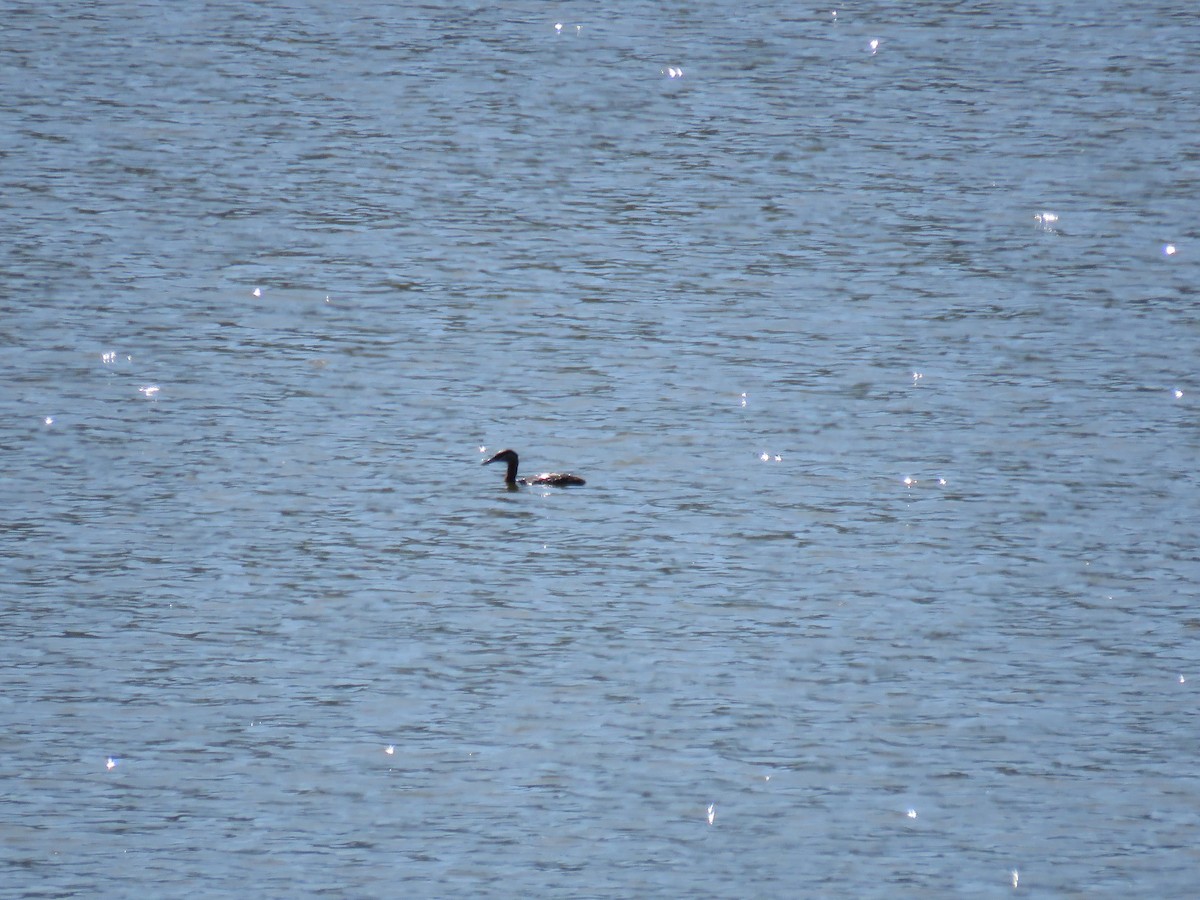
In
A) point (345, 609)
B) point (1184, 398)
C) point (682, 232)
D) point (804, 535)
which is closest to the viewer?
point (345, 609)

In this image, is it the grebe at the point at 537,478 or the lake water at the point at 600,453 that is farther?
the grebe at the point at 537,478

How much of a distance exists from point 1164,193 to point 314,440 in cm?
1525

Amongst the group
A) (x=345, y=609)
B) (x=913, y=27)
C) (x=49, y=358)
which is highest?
(x=345, y=609)

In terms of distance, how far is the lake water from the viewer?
15.0 m

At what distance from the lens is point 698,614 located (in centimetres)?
1905

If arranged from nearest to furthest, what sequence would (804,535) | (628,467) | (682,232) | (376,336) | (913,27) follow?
(804,535) → (628,467) → (376,336) → (682,232) → (913,27)

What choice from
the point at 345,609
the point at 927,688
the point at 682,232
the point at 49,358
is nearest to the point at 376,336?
the point at 49,358

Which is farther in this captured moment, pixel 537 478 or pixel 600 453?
pixel 600 453

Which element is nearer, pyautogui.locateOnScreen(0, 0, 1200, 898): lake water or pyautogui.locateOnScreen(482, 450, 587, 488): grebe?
pyautogui.locateOnScreen(0, 0, 1200, 898): lake water

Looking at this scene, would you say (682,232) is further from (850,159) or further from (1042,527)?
(1042,527)

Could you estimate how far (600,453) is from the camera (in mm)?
23766

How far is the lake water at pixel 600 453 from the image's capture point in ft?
49.3

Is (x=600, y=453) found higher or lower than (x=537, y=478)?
lower

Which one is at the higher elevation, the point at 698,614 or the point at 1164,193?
the point at 698,614
